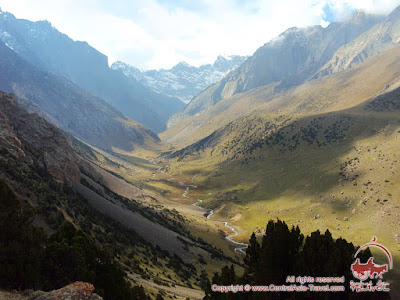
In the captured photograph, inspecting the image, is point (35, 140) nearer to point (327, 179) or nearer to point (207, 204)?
point (207, 204)

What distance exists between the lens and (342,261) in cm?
1823

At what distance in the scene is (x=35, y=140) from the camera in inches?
2522

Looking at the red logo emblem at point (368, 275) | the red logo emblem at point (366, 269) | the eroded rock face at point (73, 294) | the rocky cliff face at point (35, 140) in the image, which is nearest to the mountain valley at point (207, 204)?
the rocky cliff face at point (35, 140)

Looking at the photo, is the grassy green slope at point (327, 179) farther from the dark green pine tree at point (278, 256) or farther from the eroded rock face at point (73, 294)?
the eroded rock face at point (73, 294)

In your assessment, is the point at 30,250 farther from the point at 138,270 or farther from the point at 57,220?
the point at 138,270

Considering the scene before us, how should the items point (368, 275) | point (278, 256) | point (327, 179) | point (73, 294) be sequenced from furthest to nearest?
point (327, 179) → point (278, 256) → point (368, 275) → point (73, 294)

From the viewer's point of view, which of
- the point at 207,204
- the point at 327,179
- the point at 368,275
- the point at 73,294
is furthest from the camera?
the point at 207,204

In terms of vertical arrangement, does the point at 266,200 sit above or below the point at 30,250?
above

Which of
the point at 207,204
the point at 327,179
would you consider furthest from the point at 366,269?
the point at 207,204

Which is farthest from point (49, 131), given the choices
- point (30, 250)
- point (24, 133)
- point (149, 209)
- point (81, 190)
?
point (30, 250)

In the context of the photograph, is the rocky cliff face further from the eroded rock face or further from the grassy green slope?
the grassy green slope

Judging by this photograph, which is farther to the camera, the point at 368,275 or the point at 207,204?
the point at 207,204

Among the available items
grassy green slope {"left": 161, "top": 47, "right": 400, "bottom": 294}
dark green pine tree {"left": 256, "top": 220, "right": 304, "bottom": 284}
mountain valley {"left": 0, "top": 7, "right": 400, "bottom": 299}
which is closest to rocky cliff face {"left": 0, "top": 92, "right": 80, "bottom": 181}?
mountain valley {"left": 0, "top": 7, "right": 400, "bottom": 299}

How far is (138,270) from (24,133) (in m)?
46.6
